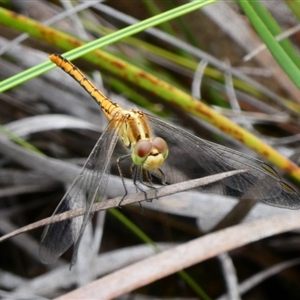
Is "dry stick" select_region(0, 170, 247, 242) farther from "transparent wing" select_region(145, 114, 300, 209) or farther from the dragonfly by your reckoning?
"transparent wing" select_region(145, 114, 300, 209)

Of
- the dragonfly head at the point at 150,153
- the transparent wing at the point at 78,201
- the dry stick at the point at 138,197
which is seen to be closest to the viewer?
the dry stick at the point at 138,197

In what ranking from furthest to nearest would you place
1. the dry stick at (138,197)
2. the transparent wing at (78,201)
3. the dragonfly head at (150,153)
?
the dragonfly head at (150,153) → the transparent wing at (78,201) → the dry stick at (138,197)

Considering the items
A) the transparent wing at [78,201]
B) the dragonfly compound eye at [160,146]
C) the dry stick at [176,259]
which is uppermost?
the dragonfly compound eye at [160,146]

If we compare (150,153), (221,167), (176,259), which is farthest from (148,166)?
(176,259)

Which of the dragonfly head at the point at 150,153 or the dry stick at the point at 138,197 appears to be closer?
the dry stick at the point at 138,197

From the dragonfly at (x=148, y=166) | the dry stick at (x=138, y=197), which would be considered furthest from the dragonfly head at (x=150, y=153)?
the dry stick at (x=138, y=197)

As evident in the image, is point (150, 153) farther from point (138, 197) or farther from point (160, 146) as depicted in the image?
point (138, 197)

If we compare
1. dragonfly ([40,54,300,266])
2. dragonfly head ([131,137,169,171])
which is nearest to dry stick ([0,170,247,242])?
dragonfly ([40,54,300,266])

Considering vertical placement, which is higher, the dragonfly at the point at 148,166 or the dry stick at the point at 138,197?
the dragonfly at the point at 148,166

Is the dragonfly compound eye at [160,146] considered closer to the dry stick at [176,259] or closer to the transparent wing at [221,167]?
the transparent wing at [221,167]
